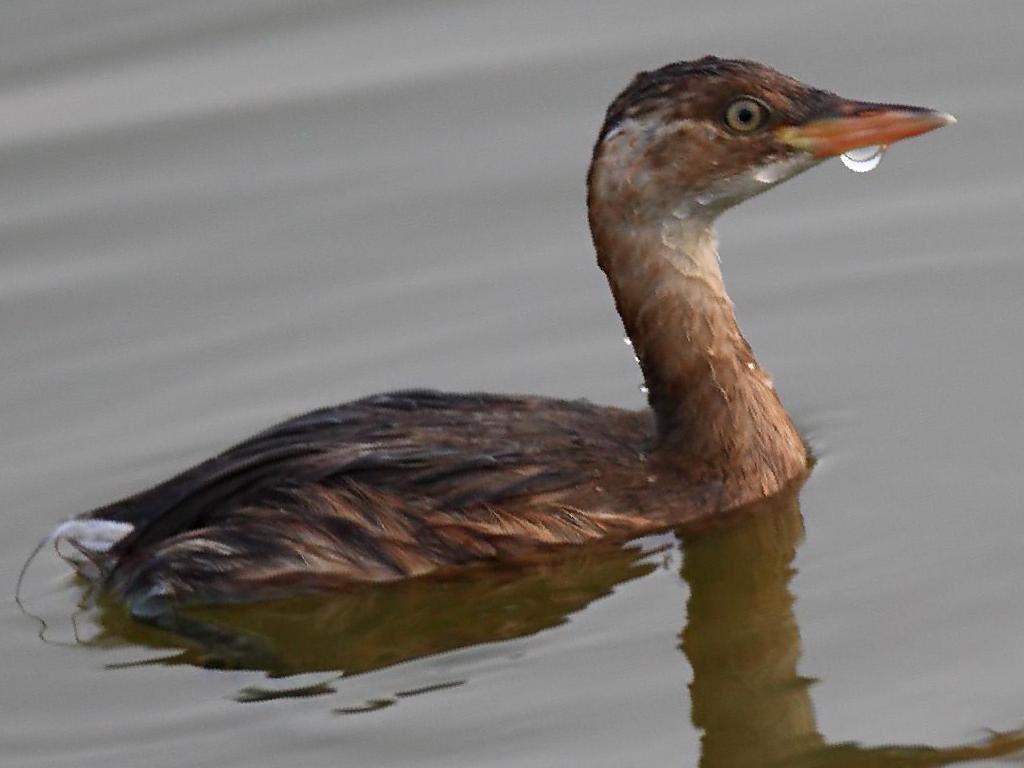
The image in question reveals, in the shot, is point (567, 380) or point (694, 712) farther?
point (567, 380)

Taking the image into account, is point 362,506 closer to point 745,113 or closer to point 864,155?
point 745,113

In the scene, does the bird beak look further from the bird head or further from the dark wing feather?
the dark wing feather

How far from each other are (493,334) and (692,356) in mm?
1312

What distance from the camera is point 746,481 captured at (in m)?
9.09

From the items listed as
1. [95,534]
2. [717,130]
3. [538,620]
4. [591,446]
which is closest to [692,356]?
[591,446]

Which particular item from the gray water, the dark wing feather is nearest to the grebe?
the dark wing feather

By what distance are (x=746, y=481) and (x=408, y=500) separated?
122 cm

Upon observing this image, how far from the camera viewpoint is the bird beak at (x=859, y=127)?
29.1 feet

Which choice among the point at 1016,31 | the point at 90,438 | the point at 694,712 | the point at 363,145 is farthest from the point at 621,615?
the point at 1016,31

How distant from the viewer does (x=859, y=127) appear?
349 inches

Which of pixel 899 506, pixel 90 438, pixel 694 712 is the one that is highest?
pixel 90 438

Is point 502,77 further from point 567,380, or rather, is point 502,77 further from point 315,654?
point 315,654

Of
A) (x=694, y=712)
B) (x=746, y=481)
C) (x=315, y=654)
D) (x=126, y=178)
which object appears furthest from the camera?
(x=126, y=178)

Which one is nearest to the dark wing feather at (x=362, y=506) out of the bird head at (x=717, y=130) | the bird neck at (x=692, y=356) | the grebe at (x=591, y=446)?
the grebe at (x=591, y=446)
